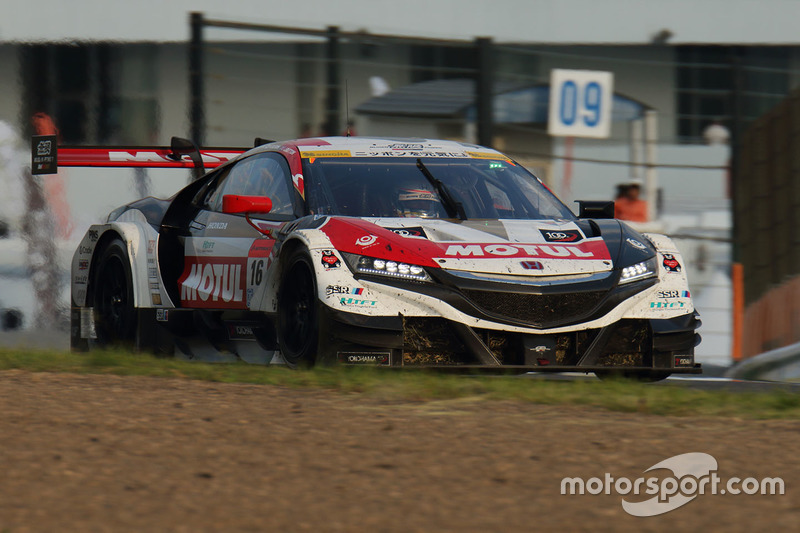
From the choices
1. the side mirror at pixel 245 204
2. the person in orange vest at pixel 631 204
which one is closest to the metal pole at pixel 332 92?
the person in orange vest at pixel 631 204

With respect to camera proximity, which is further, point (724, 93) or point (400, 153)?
point (724, 93)

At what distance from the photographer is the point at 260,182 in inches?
334

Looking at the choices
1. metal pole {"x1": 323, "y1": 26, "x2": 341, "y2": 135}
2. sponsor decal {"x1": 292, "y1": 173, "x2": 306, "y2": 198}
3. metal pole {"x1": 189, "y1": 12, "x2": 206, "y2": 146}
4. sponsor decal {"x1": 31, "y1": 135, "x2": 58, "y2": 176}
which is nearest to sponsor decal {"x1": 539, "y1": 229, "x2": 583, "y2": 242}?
sponsor decal {"x1": 292, "y1": 173, "x2": 306, "y2": 198}

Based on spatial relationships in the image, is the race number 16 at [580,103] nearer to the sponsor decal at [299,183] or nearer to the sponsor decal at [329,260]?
the sponsor decal at [299,183]

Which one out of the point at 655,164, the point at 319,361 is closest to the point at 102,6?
the point at 655,164

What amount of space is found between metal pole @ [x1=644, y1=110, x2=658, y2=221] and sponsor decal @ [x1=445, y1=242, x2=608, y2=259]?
4716 mm

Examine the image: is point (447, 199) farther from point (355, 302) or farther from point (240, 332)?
point (240, 332)

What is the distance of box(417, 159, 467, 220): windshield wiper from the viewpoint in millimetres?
7816

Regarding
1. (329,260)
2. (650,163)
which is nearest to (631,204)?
(650,163)

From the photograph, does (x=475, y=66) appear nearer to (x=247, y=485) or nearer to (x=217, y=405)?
(x=217, y=405)

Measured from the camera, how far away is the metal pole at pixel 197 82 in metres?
11.6

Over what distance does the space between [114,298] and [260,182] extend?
1.49 m

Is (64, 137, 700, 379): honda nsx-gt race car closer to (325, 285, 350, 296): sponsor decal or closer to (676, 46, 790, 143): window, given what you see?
(325, 285, 350, 296): sponsor decal

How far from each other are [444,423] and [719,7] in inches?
575
